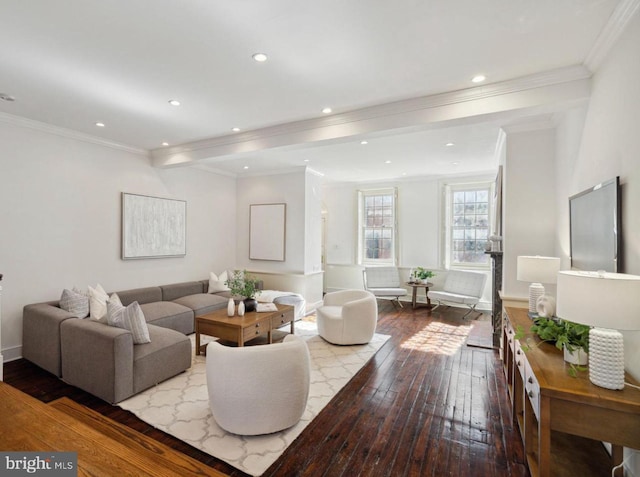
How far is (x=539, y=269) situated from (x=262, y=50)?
2.95m

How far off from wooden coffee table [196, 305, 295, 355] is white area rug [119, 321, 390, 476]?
14.5 inches

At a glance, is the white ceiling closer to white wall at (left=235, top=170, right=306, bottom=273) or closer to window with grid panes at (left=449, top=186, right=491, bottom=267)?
white wall at (left=235, top=170, right=306, bottom=273)

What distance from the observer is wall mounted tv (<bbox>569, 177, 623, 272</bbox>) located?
1.85 metres

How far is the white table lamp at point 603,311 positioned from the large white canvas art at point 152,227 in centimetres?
518

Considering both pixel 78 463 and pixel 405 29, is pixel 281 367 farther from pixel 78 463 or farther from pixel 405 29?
pixel 405 29

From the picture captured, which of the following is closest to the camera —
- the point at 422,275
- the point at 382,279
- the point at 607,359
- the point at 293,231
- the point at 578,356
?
the point at 607,359

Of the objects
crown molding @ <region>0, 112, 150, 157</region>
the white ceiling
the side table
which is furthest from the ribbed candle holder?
crown molding @ <region>0, 112, 150, 157</region>

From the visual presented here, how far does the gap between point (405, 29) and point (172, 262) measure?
16.2 ft

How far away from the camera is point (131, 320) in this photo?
292 centimetres

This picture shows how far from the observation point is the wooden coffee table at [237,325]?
356cm

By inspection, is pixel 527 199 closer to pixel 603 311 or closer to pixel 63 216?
pixel 603 311

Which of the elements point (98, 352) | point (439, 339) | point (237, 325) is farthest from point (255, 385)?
point (439, 339)

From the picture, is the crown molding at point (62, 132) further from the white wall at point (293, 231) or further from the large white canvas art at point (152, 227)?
the white wall at point (293, 231)

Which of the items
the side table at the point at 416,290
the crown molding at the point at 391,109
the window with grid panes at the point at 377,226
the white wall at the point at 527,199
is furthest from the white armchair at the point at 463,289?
the crown molding at the point at 391,109
